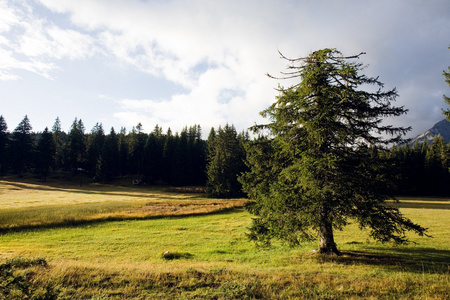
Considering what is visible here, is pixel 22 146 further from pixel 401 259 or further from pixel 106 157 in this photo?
pixel 401 259

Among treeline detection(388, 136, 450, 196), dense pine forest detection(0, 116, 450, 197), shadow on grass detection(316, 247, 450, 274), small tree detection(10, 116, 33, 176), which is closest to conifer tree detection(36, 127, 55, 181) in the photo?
dense pine forest detection(0, 116, 450, 197)

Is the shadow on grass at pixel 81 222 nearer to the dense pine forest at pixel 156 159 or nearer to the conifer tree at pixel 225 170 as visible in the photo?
the conifer tree at pixel 225 170

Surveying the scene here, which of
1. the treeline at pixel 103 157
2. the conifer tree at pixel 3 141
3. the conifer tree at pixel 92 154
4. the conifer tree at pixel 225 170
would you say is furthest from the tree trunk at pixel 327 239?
the conifer tree at pixel 3 141

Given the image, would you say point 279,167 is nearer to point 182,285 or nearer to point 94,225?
point 182,285

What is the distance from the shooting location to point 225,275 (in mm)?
8672

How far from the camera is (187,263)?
12578 mm

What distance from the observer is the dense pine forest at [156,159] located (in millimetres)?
62219

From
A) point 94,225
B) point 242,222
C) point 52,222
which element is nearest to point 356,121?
point 242,222

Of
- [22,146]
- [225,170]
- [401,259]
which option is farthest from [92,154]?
[401,259]

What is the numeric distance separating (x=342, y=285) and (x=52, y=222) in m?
28.4

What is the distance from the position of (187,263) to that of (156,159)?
77270 millimetres

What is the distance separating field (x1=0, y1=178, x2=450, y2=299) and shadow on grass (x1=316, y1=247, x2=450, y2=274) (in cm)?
5

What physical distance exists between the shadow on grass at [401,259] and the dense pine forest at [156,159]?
146 ft

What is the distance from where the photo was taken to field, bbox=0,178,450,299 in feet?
23.2
